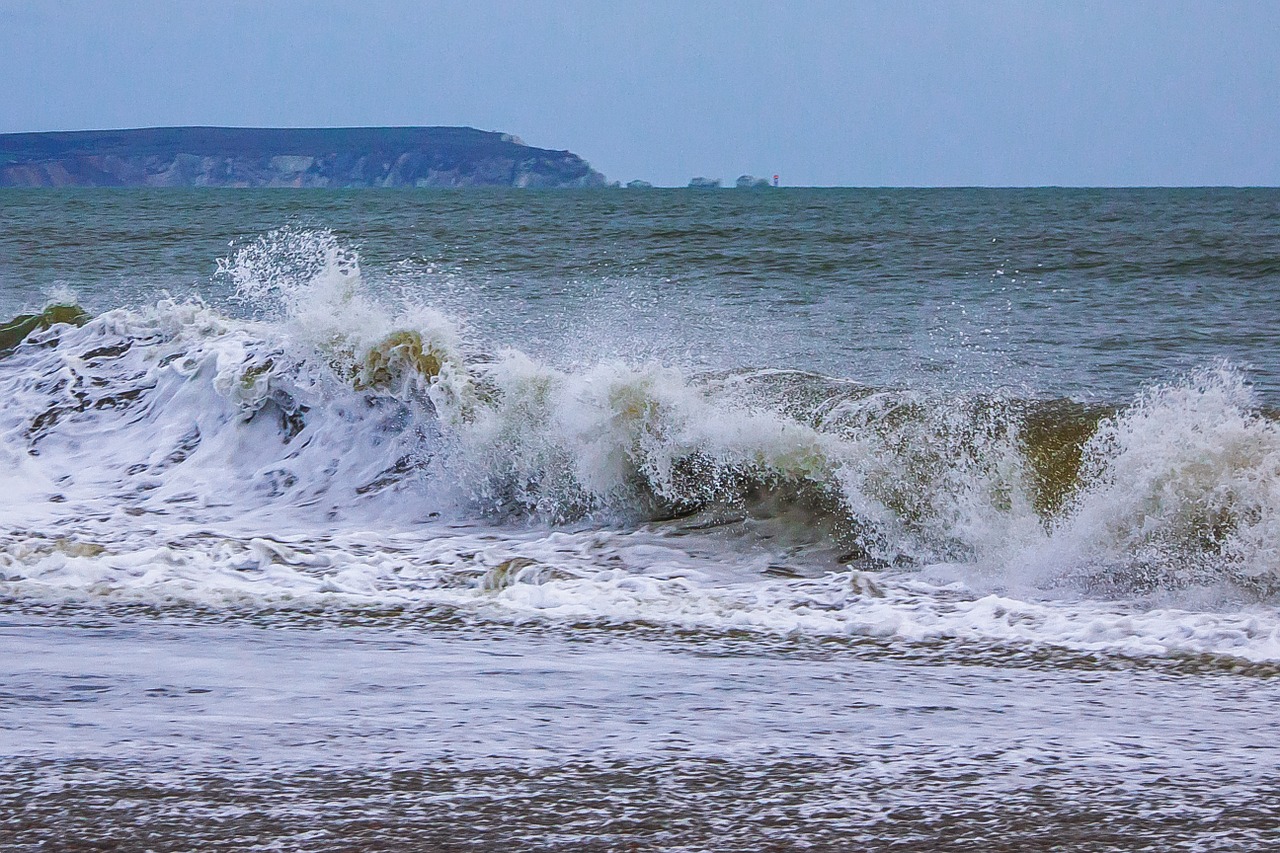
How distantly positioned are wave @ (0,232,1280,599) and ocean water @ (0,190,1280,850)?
1.0 inches

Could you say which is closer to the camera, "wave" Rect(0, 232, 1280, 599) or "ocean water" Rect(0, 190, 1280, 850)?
"ocean water" Rect(0, 190, 1280, 850)

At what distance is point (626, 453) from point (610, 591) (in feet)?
6.07

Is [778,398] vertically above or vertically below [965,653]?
above

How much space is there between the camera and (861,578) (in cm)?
604

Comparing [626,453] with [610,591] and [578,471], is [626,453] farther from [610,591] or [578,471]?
[610,591]

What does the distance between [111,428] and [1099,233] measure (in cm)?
3019

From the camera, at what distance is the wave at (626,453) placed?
6129 millimetres

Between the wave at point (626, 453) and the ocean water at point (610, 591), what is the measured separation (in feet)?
0.08

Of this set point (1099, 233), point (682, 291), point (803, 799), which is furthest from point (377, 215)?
point (803, 799)

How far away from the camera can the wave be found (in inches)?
241

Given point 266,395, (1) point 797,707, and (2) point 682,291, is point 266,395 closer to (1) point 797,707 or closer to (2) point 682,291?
(1) point 797,707

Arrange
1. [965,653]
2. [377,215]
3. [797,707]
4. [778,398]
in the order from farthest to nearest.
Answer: [377,215], [778,398], [965,653], [797,707]

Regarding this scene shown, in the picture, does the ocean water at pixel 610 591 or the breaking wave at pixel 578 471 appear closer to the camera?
the ocean water at pixel 610 591

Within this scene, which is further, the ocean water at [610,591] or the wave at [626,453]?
the wave at [626,453]
